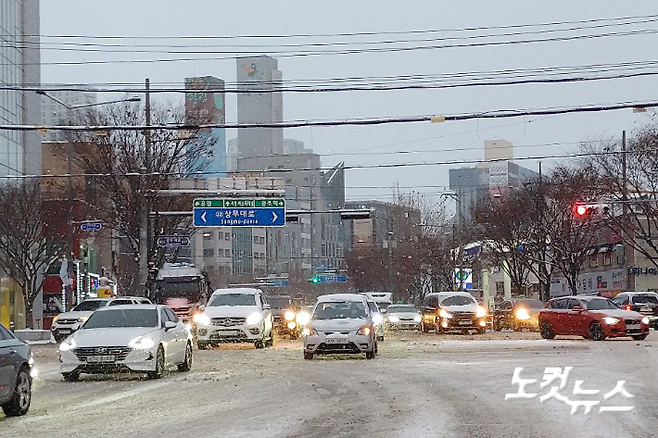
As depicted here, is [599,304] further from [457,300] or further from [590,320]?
[457,300]

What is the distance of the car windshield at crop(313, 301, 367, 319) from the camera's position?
2808 centimetres

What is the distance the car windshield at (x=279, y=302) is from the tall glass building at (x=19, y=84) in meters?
20.7

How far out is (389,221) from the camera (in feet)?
321

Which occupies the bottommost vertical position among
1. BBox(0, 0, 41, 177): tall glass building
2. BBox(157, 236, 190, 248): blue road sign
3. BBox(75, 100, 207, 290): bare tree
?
BBox(157, 236, 190, 248): blue road sign

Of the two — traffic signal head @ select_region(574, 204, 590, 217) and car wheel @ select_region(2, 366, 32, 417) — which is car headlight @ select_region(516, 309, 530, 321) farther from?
car wheel @ select_region(2, 366, 32, 417)

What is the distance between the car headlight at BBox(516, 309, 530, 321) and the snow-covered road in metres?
20.5

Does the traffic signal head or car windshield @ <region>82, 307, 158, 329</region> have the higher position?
the traffic signal head

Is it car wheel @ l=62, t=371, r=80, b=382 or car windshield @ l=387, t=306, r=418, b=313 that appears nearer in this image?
car wheel @ l=62, t=371, r=80, b=382

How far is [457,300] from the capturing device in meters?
44.9

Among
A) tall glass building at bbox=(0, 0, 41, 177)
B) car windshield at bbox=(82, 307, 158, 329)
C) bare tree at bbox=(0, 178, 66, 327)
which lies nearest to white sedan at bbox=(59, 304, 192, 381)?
car windshield at bbox=(82, 307, 158, 329)

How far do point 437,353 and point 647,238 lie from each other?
29.9 m

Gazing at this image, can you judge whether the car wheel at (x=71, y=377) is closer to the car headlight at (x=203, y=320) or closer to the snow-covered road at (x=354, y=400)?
the snow-covered road at (x=354, y=400)

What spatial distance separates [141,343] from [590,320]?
17541 millimetres

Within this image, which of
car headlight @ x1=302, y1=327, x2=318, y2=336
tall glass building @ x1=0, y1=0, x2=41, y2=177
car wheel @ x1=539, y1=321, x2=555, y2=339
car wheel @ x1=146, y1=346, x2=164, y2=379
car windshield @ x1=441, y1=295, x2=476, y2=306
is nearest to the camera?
car wheel @ x1=146, y1=346, x2=164, y2=379
